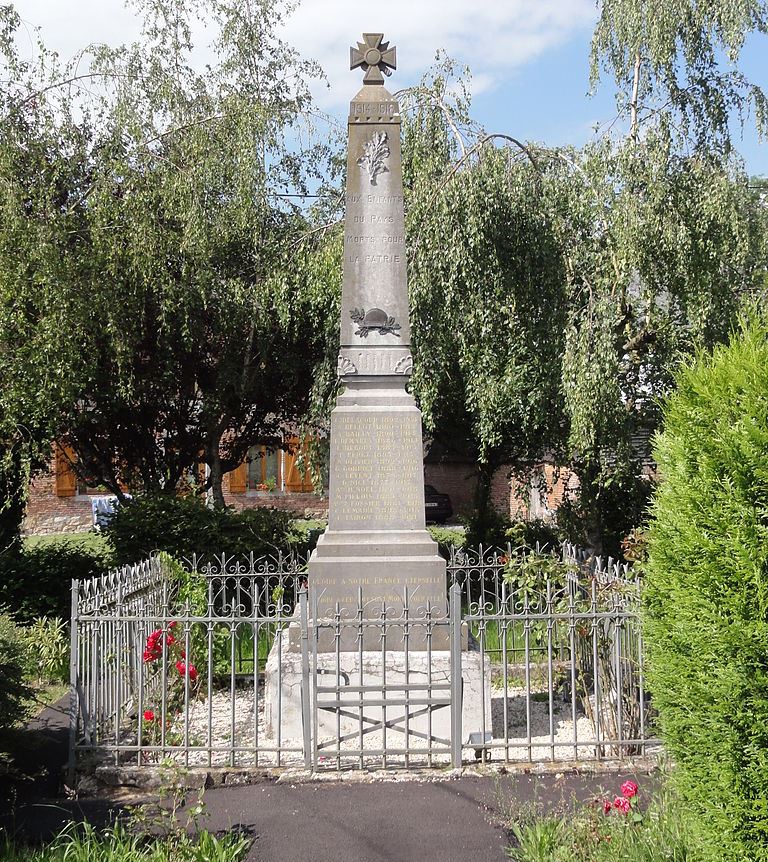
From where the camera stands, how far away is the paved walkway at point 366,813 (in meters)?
4.26

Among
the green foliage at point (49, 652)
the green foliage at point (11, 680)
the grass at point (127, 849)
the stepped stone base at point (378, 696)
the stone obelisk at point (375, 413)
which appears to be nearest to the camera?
the grass at point (127, 849)

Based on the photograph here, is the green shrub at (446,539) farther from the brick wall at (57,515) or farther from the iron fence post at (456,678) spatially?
the brick wall at (57,515)

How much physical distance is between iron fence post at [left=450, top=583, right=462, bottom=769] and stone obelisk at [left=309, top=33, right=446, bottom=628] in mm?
708

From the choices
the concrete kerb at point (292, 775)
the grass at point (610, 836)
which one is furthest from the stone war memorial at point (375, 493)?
the grass at point (610, 836)

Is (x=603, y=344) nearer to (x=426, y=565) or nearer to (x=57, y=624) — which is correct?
(x=426, y=565)

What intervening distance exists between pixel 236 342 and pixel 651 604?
378 inches

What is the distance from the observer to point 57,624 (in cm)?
877

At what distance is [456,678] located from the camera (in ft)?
17.9

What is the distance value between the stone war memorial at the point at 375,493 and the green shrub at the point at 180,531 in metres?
4.46

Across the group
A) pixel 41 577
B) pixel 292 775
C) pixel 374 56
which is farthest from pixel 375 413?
pixel 41 577

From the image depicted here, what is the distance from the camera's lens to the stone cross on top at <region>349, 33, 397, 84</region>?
684 centimetres

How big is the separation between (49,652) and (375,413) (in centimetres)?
431

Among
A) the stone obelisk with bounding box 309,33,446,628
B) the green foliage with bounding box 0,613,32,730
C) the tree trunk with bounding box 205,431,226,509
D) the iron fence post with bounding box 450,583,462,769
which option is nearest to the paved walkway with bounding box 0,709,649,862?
the iron fence post with bounding box 450,583,462,769

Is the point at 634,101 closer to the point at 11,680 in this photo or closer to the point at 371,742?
the point at 371,742
